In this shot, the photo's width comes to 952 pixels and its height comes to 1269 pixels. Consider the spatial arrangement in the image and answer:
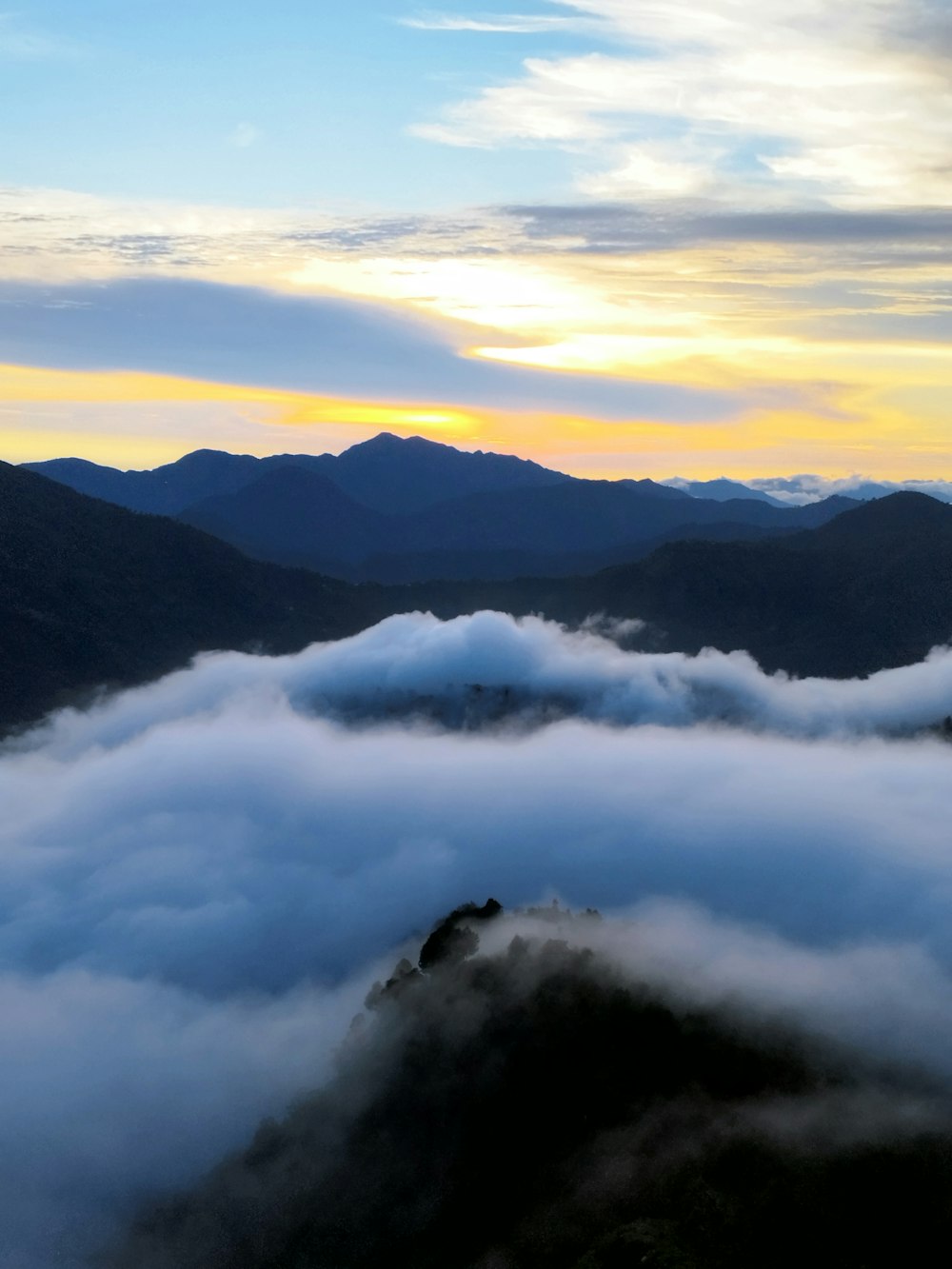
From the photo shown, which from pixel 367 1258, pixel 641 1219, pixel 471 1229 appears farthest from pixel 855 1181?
pixel 367 1258

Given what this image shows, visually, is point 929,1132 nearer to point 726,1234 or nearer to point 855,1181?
point 855,1181

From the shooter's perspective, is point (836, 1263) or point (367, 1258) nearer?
point (836, 1263)

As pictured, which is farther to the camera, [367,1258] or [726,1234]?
[367,1258]

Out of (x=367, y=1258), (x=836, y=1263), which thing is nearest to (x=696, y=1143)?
(x=836, y=1263)

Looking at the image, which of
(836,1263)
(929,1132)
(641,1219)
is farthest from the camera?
(929,1132)

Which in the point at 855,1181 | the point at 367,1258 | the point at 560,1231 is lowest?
the point at 367,1258

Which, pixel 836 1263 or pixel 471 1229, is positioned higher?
pixel 836 1263

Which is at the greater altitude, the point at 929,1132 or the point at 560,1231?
the point at 929,1132

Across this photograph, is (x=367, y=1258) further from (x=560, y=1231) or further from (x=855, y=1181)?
(x=855, y=1181)

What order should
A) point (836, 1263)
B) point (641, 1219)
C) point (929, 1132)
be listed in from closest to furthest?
1. point (836, 1263)
2. point (641, 1219)
3. point (929, 1132)
